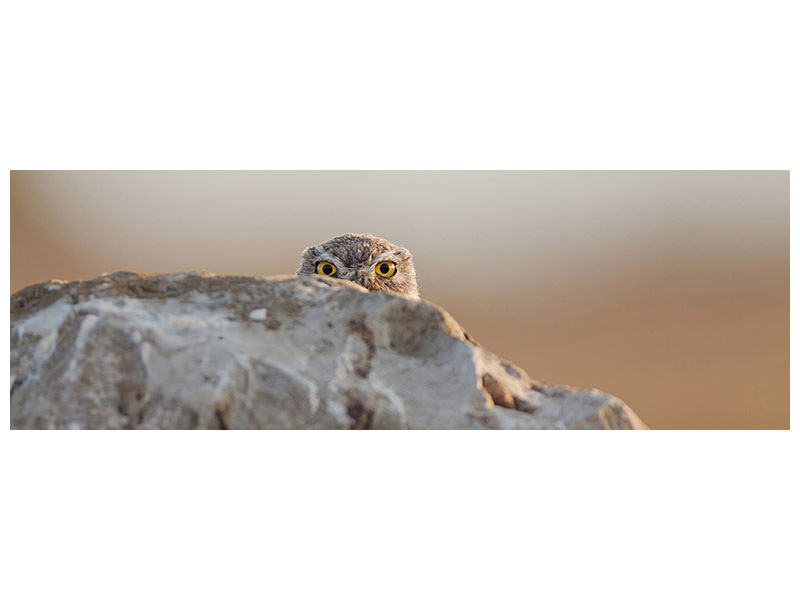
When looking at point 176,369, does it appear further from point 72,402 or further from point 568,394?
point 568,394

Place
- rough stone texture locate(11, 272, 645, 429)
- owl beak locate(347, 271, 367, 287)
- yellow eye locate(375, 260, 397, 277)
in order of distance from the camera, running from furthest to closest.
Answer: yellow eye locate(375, 260, 397, 277) → owl beak locate(347, 271, 367, 287) → rough stone texture locate(11, 272, 645, 429)

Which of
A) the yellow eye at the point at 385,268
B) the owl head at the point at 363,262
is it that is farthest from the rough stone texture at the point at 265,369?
the yellow eye at the point at 385,268

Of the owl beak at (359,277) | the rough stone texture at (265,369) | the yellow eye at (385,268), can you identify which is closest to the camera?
the rough stone texture at (265,369)

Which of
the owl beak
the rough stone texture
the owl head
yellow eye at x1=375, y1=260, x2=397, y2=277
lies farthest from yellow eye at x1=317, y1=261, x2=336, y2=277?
the rough stone texture

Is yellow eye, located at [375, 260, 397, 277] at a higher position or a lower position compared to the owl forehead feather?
lower

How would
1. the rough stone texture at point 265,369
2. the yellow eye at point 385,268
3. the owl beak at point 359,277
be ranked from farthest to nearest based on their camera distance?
1. the yellow eye at point 385,268
2. the owl beak at point 359,277
3. the rough stone texture at point 265,369

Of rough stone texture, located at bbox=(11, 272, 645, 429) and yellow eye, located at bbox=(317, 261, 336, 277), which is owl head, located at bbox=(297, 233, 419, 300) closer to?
yellow eye, located at bbox=(317, 261, 336, 277)

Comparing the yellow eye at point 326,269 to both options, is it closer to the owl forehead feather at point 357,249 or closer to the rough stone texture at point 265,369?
the owl forehead feather at point 357,249
